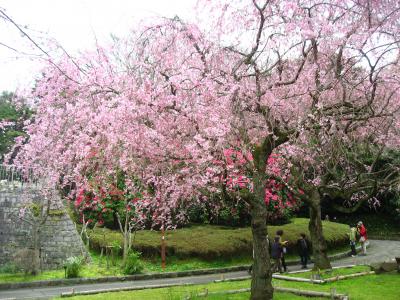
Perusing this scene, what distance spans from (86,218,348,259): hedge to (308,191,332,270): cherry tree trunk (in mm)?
4050

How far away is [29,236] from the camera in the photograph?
1523 centimetres

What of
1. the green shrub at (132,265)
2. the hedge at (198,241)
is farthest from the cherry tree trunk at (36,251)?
the green shrub at (132,265)

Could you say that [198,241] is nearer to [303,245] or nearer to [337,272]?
[303,245]

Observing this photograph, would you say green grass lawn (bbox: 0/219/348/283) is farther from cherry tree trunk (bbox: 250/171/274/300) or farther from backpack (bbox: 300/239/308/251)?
cherry tree trunk (bbox: 250/171/274/300)

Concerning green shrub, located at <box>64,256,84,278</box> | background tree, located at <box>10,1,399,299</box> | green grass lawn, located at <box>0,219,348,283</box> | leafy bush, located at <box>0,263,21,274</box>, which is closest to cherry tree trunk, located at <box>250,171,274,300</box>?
background tree, located at <box>10,1,399,299</box>

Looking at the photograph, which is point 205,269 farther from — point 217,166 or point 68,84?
point 68,84

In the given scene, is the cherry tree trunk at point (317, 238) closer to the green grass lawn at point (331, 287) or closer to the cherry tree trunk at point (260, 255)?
the green grass lawn at point (331, 287)

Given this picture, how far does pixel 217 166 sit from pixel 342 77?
11.2 ft

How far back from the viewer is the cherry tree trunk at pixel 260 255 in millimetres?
8422

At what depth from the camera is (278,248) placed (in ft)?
41.8

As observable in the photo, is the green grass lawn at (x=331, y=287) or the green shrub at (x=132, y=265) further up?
the green shrub at (x=132, y=265)

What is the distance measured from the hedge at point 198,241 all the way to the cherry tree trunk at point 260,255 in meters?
7.77

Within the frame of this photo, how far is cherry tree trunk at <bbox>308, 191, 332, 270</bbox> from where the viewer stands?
43.5 ft

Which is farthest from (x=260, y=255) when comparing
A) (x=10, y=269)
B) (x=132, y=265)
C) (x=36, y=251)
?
(x=10, y=269)
